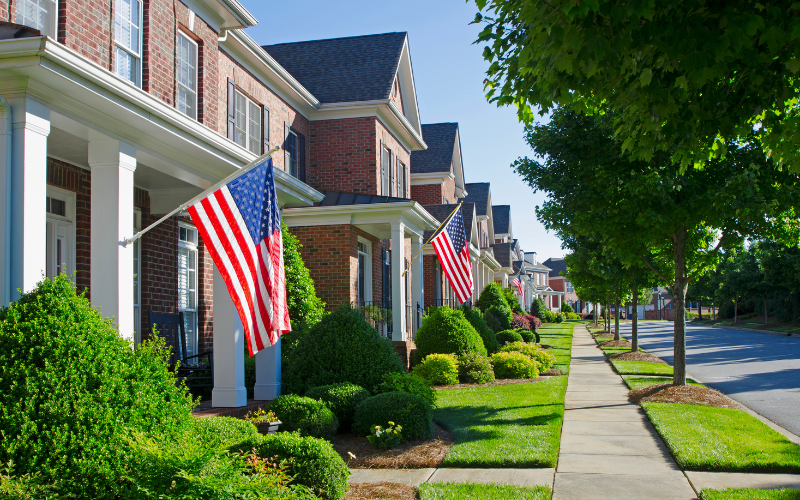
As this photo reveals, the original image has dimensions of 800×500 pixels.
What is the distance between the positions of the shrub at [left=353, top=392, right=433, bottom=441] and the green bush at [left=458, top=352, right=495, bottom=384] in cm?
625

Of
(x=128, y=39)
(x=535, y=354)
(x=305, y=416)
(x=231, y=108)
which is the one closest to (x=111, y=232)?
(x=305, y=416)

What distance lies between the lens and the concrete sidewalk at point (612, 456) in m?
6.04

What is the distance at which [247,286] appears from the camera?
6.90 m

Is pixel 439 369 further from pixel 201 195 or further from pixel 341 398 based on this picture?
pixel 201 195

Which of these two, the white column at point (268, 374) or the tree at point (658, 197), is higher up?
the tree at point (658, 197)

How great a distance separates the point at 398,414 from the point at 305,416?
120 cm

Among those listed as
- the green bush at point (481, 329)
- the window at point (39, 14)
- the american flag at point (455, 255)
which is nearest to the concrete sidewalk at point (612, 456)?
the american flag at point (455, 255)

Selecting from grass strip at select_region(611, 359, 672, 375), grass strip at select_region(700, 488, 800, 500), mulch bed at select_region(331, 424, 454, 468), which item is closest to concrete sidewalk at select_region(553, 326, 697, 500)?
grass strip at select_region(700, 488, 800, 500)

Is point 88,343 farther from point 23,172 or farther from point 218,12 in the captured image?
point 218,12

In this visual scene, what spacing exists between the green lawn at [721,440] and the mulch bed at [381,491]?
310cm

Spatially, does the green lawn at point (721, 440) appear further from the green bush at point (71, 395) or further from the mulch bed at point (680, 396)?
the green bush at point (71, 395)

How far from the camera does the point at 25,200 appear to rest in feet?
19.1

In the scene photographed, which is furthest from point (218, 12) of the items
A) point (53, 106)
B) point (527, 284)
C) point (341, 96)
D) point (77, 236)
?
point (527, 284)

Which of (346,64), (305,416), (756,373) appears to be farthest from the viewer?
(346,64)
